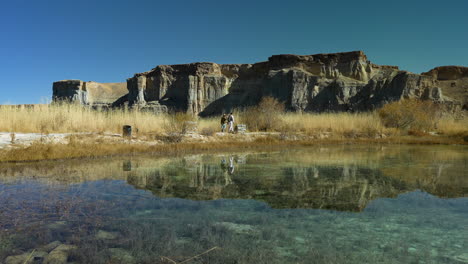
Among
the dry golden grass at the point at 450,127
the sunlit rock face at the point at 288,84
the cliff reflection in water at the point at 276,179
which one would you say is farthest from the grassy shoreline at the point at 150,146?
the sunlit rock face at the point at 288,84

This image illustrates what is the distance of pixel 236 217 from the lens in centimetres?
356

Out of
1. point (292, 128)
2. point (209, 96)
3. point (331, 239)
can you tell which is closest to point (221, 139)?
point (292, 128)

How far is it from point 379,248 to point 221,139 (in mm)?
11739

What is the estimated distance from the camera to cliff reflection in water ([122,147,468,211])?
4511mm

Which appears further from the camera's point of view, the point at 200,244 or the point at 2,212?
the point at 2,212

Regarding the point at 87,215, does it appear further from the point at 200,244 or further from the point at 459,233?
the point at 459,233

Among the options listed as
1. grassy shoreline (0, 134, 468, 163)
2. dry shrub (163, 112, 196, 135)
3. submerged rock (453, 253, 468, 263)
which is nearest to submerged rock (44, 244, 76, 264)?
submerged rock (453, 253, 468, 263)

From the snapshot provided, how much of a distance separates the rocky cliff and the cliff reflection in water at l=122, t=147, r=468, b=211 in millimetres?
30503

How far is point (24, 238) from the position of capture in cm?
280

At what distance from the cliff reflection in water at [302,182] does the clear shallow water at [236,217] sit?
0.03 metres

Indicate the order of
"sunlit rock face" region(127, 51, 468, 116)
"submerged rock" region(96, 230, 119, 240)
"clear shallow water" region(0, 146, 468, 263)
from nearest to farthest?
"clear shallow water" region(0, 146, 468, 263)
"submerged rock" region(96, 230, 119, 240)
"sunlit rock face" region(127, 51, 468, 116)

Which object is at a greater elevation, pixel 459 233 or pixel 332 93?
pixel 332 93

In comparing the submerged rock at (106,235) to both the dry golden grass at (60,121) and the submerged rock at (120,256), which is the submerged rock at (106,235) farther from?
the dry golden grass at (60,121)

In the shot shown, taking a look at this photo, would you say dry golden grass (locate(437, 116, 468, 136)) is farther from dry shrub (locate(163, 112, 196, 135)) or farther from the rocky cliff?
dry shrub (locate(163, 112, 196, 135))
